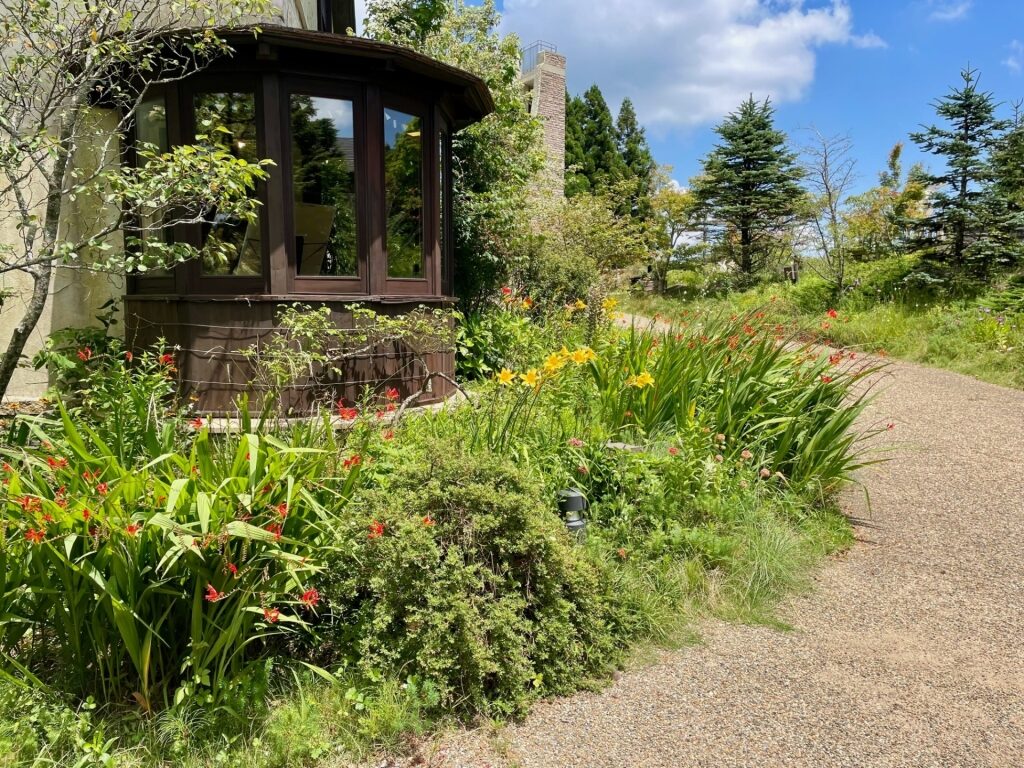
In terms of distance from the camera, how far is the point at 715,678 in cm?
255

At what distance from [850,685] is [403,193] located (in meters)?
4.62

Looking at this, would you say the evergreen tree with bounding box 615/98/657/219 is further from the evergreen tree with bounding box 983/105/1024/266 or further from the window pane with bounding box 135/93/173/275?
the window pane with bounding box 135/93/173/275

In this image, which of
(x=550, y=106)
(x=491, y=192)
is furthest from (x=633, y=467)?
(x=550, y=106)

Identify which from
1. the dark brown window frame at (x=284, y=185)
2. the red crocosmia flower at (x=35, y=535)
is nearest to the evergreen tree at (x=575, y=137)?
the dark brown window frame at (x=284, y=185)

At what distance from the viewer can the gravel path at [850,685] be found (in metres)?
2.16

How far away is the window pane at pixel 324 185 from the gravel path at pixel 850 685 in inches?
149

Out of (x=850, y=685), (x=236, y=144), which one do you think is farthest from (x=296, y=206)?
(x=850, y=685)

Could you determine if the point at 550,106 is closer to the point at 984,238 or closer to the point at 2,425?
the point at 984,238

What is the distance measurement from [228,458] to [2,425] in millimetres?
1941

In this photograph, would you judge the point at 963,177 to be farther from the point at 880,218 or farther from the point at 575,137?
the point at 575,137

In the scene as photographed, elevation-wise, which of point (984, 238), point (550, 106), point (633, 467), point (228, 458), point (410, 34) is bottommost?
point (633, 467)

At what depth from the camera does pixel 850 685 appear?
99.0 inches

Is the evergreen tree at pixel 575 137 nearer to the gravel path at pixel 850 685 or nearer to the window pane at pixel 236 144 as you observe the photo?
the window pane at pixel 236 144

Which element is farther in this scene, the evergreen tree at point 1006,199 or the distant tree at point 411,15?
the evergreen tree at point 1006,199
